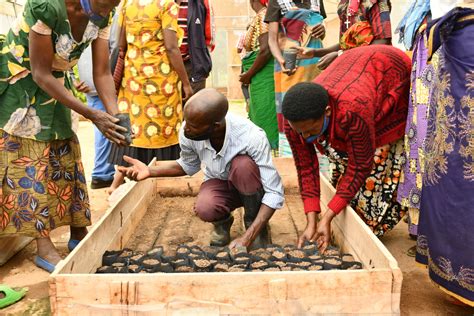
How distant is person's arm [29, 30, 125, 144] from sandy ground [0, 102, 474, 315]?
797 millimetres

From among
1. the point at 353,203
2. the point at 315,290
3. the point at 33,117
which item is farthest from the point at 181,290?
the point at 353,203

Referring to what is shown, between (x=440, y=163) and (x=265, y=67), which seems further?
(x=265, y=67)

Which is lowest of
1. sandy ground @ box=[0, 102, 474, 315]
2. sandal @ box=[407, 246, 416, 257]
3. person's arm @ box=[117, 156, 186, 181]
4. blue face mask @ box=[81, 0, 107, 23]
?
sandal @ box=[407, 246, 416, 257]

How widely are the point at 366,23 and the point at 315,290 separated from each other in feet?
6.93

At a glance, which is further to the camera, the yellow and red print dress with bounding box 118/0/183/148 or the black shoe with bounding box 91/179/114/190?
the black shoe with bounding box 91/179/114/190

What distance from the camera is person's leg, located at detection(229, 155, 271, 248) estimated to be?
2.71 metres

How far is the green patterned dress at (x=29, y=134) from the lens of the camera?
2.70 meters

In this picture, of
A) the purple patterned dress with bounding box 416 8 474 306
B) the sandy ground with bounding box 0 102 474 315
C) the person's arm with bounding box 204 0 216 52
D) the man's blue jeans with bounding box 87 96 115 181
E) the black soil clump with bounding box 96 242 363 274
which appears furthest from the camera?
the man's blue jeans with bounding box 87 96 115 181

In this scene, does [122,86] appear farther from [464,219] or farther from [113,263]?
[464,219]

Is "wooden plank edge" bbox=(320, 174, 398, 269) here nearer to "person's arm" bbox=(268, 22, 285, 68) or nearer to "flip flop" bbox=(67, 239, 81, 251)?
"person's arm" bbox=(268, 22, 285, 68)

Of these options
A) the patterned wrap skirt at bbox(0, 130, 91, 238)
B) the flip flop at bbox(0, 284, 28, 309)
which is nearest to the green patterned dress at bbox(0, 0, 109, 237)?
the patterned wrap skirt at bbox(0, 130, 91, 238)

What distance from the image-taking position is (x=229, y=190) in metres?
2.95

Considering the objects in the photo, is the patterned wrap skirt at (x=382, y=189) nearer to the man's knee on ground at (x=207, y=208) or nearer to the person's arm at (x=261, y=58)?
the man's knee on ground at (x=207, y=208)

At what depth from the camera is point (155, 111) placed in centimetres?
392
